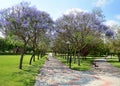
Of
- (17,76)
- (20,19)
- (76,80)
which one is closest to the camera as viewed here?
(76,80)

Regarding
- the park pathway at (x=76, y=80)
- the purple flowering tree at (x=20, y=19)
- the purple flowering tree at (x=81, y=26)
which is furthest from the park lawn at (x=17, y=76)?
the purple flowering tree at (x=81, y=26)

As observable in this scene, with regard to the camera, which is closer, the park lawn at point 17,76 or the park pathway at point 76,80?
the park lawn at point 17,76

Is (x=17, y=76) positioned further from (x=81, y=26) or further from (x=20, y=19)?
(x=81, y=26)

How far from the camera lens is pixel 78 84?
1689 centimetres

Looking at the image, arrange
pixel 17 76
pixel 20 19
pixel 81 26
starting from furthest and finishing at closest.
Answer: pixel 81 26 < pixel 20 19 < pixel 17 76

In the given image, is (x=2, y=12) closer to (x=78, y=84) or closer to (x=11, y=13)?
(x=11, y=13)

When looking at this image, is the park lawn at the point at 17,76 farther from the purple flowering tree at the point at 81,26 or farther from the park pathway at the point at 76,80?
the purple flowering tree at the point at 81,26

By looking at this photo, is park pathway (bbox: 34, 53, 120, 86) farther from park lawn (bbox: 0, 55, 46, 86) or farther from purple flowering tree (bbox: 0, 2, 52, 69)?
purple flowering tree (bbox: 0, 2, 52, 69)

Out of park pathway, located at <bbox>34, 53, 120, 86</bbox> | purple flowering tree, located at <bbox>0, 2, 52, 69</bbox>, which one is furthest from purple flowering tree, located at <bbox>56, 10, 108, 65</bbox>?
park pathway, located at <bbox>34, 53, 120, 86</bbox>

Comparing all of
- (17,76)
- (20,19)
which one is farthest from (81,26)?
(17,76)

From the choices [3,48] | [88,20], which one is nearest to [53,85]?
[88,20]

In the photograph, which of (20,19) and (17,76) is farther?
(20,19)

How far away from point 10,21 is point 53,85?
12537 millimetres

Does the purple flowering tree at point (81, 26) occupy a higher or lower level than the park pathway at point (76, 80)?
higher
